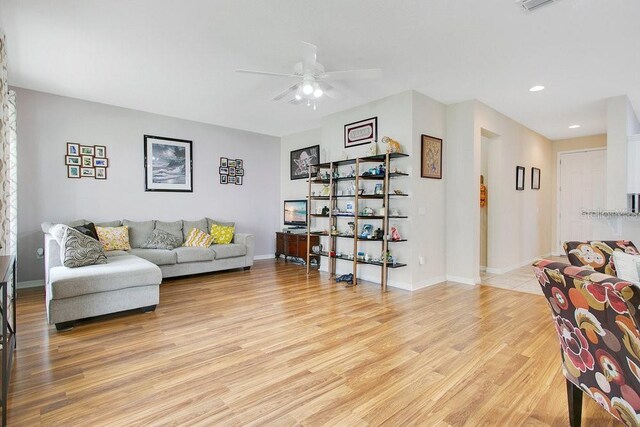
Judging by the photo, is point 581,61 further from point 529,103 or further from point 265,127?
point 265,127

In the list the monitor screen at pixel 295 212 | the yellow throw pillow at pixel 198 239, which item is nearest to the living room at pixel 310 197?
the yellow throw pillow at pixel 198 239

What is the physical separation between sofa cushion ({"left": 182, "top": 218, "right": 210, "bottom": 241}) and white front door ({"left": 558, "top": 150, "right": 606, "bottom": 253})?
7.77m

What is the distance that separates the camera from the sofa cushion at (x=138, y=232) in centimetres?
503

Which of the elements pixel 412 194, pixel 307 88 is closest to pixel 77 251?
pixel 307 88

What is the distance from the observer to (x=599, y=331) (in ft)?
3.99

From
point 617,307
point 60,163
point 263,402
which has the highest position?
point 60,163

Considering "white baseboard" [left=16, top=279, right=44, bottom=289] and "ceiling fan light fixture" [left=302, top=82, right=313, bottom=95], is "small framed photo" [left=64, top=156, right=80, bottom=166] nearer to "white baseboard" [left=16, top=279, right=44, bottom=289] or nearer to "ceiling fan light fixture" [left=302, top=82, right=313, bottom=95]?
"white baseboard" [left=16, top=279, right=44, bottom=289]

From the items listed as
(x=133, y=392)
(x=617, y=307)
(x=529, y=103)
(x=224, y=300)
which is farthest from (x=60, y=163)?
(x=529, y=103)

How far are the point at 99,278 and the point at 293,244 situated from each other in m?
3.69

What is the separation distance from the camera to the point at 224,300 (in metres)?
3.82

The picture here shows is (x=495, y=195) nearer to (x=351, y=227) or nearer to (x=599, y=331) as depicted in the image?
(x=351, y=227)

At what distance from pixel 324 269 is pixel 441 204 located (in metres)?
2.28

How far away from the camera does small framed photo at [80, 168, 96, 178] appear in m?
4.84

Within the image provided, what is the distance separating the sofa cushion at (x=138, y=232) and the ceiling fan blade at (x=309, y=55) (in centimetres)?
385
